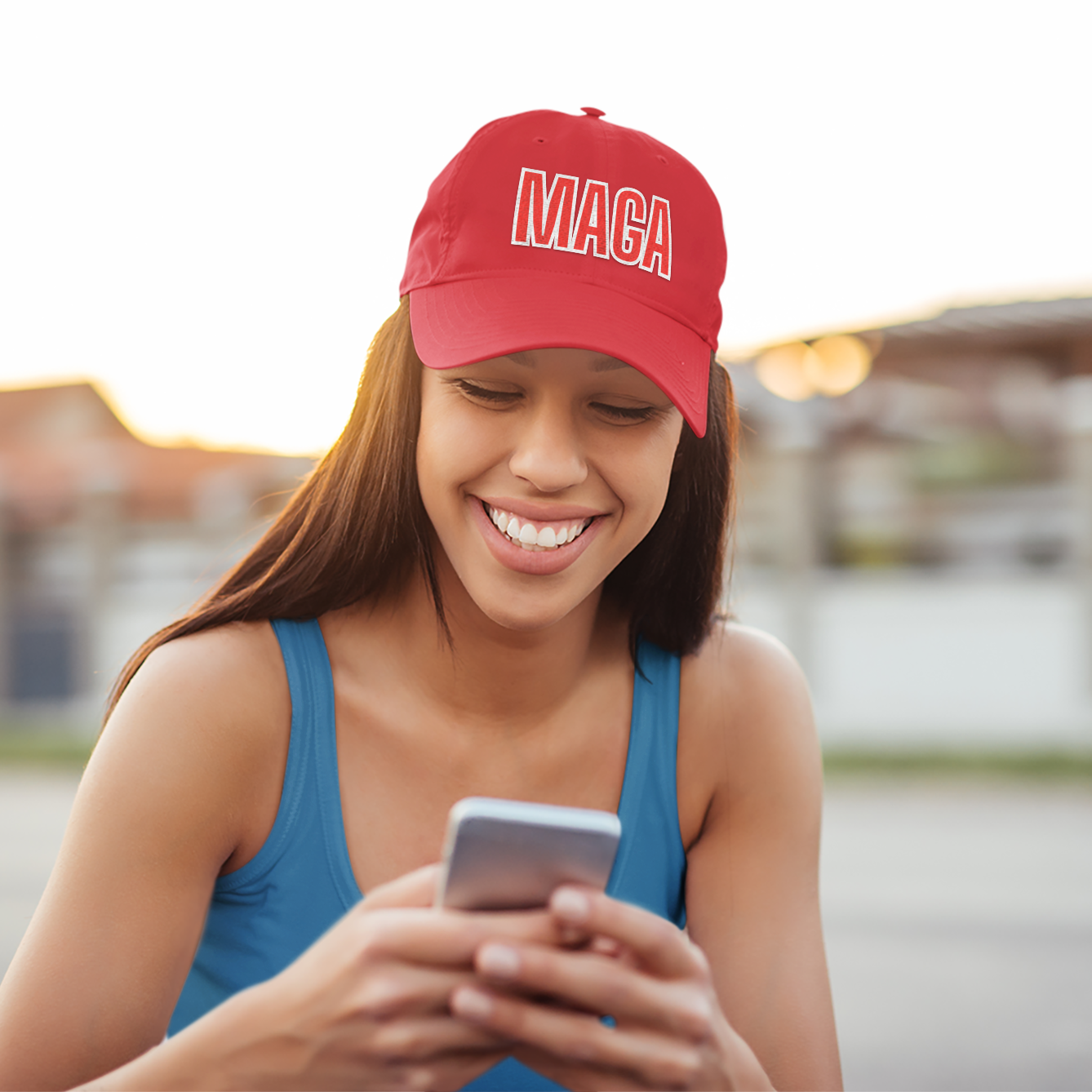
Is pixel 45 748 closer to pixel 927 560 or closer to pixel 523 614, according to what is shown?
A: pixel 927 560

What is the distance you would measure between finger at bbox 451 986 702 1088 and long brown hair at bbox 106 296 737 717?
0.64 metres

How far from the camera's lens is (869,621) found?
918 cm

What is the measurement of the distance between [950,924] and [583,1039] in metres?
4.04

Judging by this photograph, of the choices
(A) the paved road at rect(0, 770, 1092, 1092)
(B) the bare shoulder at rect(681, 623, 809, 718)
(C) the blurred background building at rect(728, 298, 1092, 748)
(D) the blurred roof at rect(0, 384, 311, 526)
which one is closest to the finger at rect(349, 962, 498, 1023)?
(B) the bare shoulder at rect(681, 623, 809, 718)

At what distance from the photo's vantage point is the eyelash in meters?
1.36

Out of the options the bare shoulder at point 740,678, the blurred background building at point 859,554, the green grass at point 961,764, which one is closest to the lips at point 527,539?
the bare shoulder at point 740,678

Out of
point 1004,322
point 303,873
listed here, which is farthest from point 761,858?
point 1004,322

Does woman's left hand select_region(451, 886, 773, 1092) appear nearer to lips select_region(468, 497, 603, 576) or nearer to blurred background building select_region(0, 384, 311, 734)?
lips select_region(468, 497, 603, 576)

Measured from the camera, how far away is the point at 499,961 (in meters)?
0.96

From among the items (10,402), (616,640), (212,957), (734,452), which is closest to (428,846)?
(212,957)

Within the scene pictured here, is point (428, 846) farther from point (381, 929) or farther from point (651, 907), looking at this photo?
point (381, 929)

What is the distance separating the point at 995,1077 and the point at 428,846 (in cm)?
255

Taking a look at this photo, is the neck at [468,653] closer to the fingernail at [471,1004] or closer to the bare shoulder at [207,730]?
the bare shoulder at [207,730]

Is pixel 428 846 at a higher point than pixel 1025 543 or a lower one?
lower
